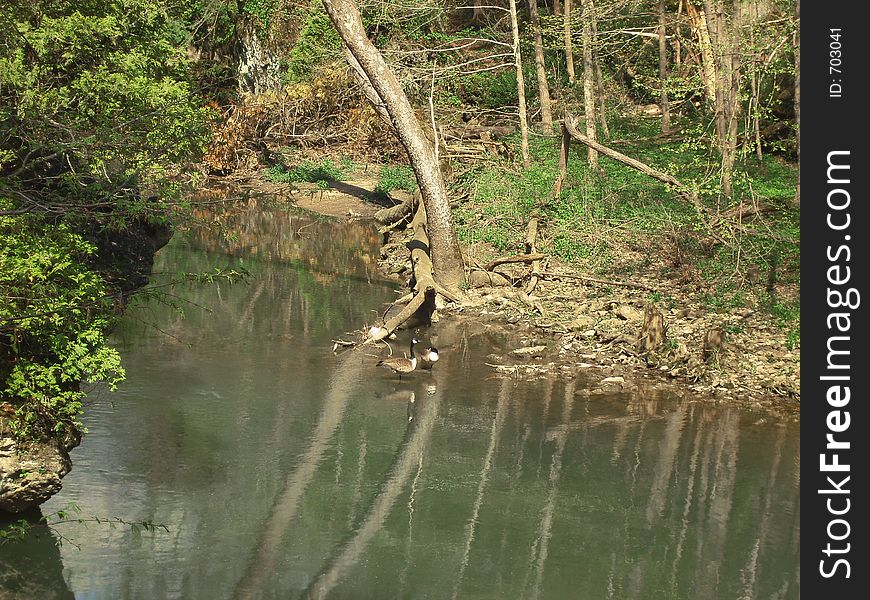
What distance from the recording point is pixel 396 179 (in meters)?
32.3

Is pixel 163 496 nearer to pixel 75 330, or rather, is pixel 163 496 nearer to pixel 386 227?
pixel 75 330

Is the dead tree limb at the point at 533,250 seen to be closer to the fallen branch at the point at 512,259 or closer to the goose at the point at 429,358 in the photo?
the fallen branch at the point at 512,259

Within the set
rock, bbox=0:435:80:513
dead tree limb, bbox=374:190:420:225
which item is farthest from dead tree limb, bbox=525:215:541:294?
rock, bbox=0:435:80:513

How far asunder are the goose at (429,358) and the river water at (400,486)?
0.88 feet

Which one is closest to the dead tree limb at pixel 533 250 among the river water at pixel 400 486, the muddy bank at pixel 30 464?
the river water at pixel 400 486

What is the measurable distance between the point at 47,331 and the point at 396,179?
23296 millimetres

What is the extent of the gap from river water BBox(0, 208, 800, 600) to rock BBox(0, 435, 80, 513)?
56 cm

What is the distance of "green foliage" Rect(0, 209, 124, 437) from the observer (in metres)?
8.88

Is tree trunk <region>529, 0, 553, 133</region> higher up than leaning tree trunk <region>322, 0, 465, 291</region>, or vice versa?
tree trunk <region>529, 0, 553, 133</region>

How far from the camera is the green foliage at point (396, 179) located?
31.4 m

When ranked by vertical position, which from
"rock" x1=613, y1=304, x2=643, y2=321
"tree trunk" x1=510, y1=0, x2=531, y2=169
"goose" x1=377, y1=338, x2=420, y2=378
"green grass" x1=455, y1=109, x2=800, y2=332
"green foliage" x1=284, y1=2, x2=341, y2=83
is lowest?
"goose" x1=377, y1=338, x2=420, y2=378

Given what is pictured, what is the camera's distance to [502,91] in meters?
37.8

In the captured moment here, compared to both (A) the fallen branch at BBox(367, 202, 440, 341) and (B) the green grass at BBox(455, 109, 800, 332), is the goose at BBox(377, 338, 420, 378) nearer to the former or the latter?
(A) the fallen branch at BBox(367, 202, 440, 341)

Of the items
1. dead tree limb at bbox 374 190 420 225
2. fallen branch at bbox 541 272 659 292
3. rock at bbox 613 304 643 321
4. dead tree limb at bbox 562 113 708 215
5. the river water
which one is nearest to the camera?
the river water
